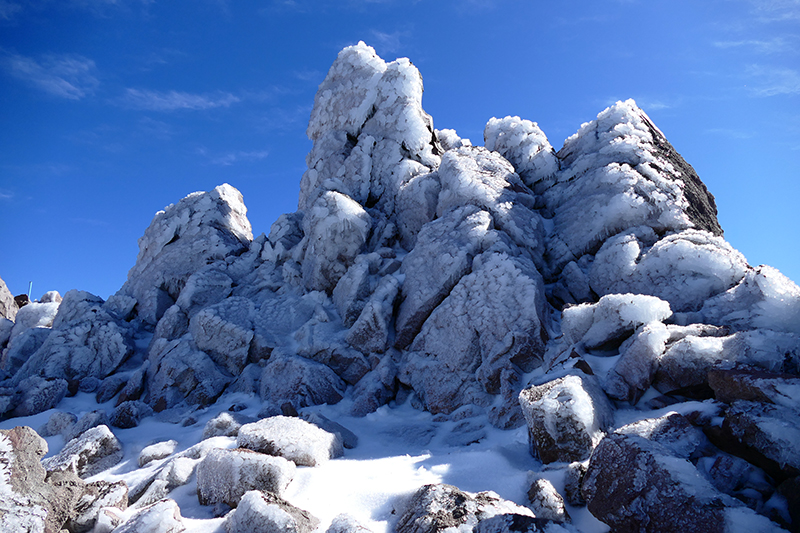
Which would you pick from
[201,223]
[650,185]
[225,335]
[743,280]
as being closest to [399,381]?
[225,335]

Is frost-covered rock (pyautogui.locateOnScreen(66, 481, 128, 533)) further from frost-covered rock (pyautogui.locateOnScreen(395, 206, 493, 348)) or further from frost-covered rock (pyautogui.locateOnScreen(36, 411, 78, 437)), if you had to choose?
frost-covered rock (pyautogui.locateOnScreen(395, 206, 493, 348))

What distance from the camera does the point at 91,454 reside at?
796 centimetres

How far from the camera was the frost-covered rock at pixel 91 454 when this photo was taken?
775 cm

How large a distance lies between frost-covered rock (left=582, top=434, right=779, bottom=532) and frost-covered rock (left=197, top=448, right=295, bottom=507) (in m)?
3.51

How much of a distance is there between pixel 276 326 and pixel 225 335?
1.37 meters

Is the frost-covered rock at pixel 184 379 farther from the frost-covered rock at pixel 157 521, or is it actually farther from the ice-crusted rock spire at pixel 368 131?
the frost-covered rock at pixel 157 521

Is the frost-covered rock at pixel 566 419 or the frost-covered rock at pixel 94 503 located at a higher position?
the frost-covered rock at pixel 566 419

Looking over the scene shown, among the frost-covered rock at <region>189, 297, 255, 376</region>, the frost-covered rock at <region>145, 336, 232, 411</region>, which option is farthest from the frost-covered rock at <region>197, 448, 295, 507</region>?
the frost-covered rock at <region>189, 297, 255, 376</region>

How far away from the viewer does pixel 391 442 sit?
8.20 metres

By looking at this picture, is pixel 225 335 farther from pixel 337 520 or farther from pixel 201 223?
pixel 337 520

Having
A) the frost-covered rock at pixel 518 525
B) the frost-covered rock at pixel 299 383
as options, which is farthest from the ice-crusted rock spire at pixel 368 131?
the frost-covered rock at pixel 518 525

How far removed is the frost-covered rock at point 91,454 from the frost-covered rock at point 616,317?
8.53 m

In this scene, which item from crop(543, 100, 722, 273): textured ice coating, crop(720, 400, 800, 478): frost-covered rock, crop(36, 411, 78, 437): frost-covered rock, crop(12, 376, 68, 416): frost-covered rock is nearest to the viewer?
crop(720, 400, 800, 478): frost-covered rock

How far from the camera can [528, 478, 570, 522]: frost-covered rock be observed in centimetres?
454
